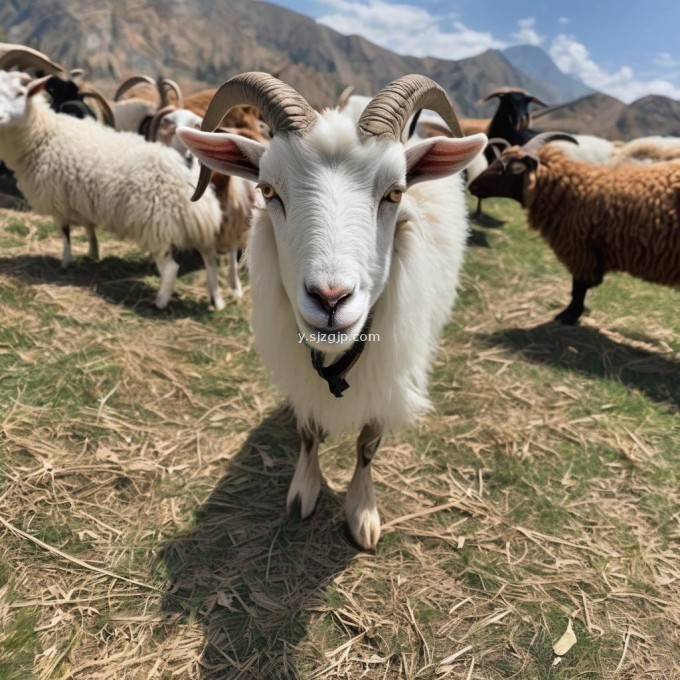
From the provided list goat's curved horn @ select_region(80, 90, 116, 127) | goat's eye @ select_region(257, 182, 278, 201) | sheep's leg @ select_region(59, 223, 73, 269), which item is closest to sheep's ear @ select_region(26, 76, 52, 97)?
sheep's leg @ select_region(59, 223, 73, 269)

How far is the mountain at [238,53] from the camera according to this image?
1519 inches

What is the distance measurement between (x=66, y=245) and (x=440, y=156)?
4594 mm

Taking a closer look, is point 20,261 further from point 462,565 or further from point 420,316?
point 462,565

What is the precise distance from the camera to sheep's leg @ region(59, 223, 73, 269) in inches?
198

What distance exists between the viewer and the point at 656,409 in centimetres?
365

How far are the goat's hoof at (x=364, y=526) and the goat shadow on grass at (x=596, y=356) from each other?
2.45 metres

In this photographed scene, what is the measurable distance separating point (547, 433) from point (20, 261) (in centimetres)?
532

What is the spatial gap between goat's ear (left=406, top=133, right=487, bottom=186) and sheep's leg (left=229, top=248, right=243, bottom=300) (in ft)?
10.9

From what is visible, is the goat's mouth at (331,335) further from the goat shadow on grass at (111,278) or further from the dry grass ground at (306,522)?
the goat shadow on grass at (111,278)

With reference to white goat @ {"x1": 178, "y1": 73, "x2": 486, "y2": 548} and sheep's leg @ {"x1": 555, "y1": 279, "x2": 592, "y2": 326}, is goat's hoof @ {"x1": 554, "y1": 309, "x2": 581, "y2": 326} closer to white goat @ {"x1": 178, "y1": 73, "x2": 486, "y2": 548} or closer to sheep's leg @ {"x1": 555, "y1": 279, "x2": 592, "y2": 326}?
sheep's leg @ {"x1": 555, "y1": 279, "x2": 592, "y2": 326}

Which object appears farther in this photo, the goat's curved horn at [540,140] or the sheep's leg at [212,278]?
the goat's curved horn at [540,140]

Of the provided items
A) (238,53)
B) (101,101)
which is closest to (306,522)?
(101,101)

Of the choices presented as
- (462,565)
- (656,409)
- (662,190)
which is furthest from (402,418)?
(662,190)

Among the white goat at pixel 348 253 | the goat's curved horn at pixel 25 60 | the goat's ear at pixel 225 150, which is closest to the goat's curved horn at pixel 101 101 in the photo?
the goat's curved horn at pixel 25 60
